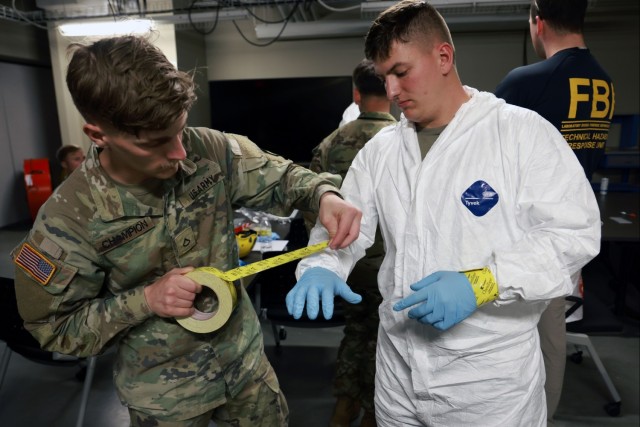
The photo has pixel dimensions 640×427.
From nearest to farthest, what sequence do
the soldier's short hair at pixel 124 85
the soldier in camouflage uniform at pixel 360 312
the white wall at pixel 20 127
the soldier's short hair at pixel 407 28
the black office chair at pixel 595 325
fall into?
the soldier's short hair at pixel 124 85
the soldier's short hair at pixel 407 28
the soldier in camouflage uniform at pixel 360 312
the black office chair at pixel 595 325
the white wall at pixel 20 127

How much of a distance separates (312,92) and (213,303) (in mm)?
4979

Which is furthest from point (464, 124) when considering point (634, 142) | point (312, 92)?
point (634, 142)

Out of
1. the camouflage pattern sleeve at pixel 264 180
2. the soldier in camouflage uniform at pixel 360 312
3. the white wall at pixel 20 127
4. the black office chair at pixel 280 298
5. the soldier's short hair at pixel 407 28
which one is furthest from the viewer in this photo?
the white wall at pixel 20 127

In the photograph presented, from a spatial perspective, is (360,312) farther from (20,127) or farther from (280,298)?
(20,127)

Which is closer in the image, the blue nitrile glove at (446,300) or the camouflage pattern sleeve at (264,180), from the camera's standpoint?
the blue nitrile glove at (446,300)

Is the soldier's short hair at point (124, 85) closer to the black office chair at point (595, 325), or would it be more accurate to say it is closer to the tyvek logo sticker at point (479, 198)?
the tyvek logo sticker at point (479, 198)

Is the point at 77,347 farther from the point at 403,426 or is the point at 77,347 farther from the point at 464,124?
the point at 464,124

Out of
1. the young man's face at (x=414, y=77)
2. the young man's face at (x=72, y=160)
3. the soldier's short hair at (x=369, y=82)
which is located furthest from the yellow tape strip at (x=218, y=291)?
the young man's face at (x=72, y=160)

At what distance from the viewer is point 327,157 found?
2371mm

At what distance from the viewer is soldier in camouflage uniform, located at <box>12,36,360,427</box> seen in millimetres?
960

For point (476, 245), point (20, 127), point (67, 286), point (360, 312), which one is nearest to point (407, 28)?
point (476, 245)

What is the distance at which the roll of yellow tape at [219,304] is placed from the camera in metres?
1.07

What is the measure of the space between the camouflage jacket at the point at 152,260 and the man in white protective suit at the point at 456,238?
0.24 meters

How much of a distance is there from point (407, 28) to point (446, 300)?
27.7 inches
